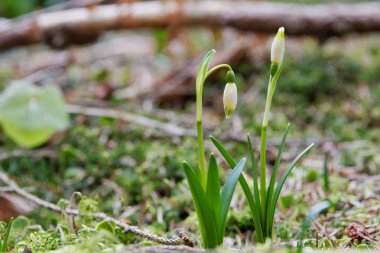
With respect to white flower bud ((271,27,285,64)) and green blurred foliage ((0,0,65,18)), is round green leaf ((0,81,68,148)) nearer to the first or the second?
white flower bud ((271,27,285,64))

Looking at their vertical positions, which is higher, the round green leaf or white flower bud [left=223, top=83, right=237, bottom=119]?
white flower bud [left=223, top=83, right=237, bottom=119]

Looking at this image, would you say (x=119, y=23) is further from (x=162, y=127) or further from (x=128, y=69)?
(x=162, y=127)

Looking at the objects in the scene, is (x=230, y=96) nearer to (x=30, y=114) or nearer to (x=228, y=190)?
(x=228, y=190)

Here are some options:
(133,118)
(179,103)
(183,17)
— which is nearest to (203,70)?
(133,118)

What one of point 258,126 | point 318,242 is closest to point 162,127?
point 258,126

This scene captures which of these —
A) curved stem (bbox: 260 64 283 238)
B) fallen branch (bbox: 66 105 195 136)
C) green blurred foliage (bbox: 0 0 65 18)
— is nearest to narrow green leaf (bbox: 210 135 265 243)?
curved stem (bbox: 260 64 283 238)

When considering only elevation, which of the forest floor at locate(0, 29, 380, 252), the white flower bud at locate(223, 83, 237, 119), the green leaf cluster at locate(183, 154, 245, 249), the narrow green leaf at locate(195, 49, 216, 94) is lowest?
the forest floor at locate(0, 29, 380, 252)
